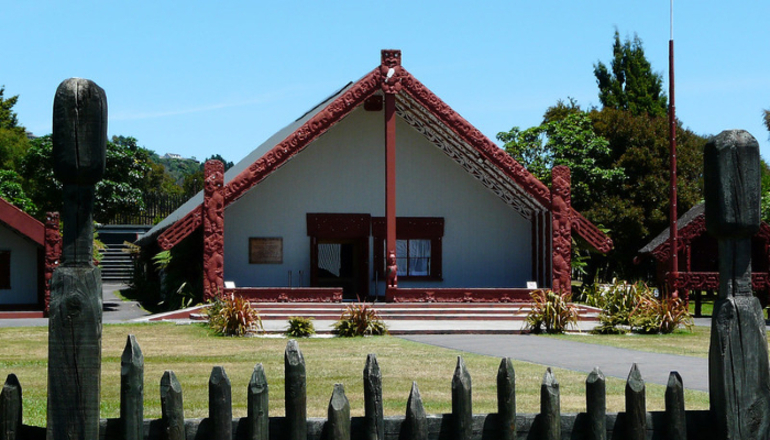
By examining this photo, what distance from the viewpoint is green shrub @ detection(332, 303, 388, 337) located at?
18859 millimetres

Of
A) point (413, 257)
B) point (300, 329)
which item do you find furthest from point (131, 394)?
point (413, 257)

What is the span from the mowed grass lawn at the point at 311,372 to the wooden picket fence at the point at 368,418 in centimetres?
360

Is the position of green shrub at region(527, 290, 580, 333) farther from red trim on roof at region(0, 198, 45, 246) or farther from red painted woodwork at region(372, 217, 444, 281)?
red trim on roof at region(0, 198, 45, 246)

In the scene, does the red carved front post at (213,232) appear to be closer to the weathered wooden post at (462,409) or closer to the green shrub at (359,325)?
the green shrub at (359,325)

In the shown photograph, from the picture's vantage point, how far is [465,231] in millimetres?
30359

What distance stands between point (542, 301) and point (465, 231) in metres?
9.70

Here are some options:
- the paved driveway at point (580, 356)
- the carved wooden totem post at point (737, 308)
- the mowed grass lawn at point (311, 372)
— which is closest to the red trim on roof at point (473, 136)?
the paved driveway at point (580, 356)

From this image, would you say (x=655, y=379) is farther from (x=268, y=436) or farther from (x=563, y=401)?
(x=268, y=436)

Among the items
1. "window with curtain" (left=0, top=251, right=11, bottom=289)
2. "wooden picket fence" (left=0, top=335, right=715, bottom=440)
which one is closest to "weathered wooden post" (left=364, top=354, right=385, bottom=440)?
"wooden picket fence" (left=0, top=335, right=715, bottom=440)

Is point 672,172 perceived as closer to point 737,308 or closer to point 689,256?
point 689,256

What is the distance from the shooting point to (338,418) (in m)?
4.59

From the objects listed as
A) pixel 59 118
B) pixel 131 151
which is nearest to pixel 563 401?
pixel 59 118

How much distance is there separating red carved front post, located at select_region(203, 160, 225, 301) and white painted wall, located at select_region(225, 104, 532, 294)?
345cm

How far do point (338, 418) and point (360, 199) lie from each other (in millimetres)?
25154
